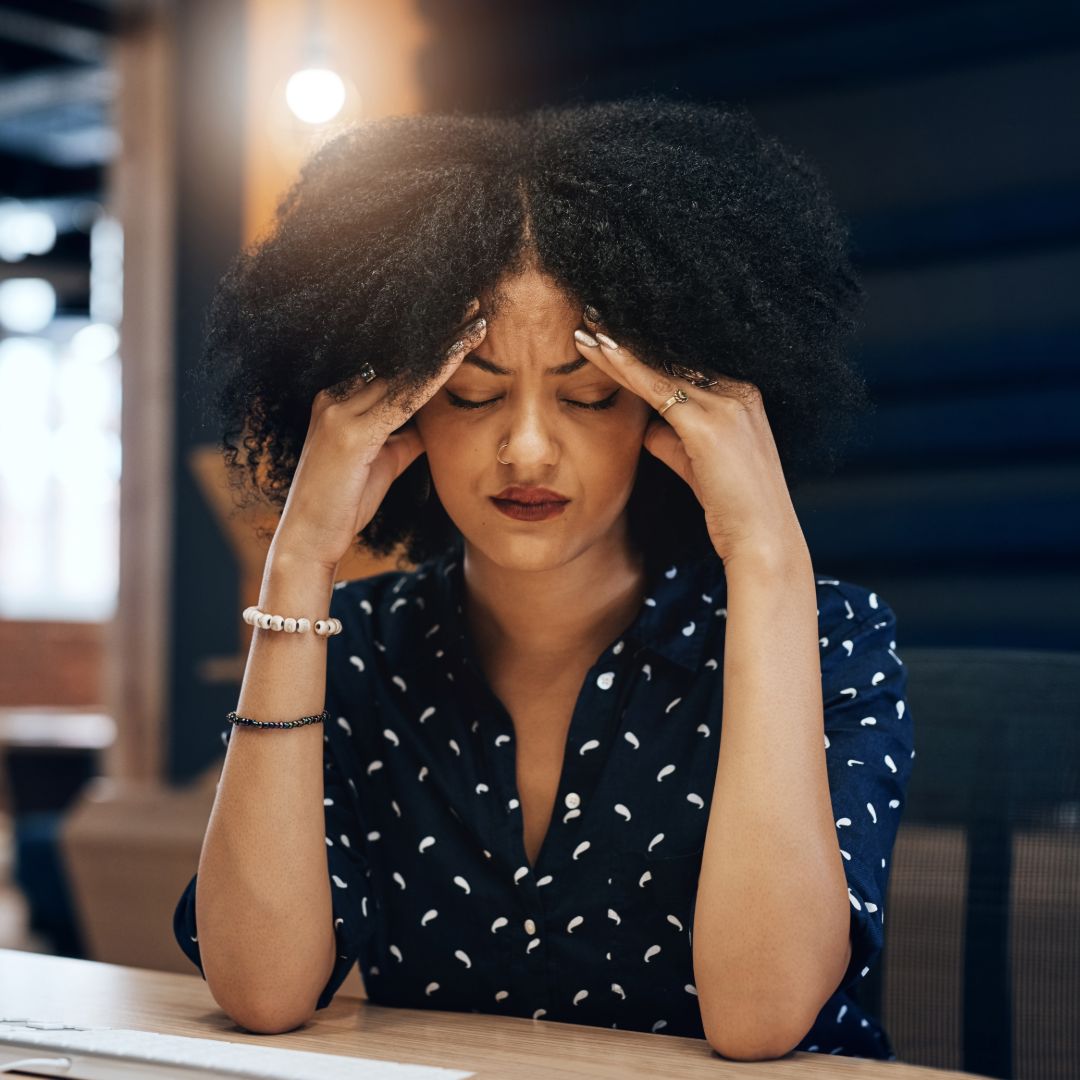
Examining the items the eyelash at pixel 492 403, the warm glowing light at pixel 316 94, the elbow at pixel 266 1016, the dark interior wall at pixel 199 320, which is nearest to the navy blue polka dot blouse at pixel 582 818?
the elbow at pixel 266 1016

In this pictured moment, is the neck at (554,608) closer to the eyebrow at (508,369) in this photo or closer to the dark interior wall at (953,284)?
the eyebrow at (508,369)

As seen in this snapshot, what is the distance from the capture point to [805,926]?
1.07 metres

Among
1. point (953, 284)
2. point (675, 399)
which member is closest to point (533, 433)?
point (675, 399)

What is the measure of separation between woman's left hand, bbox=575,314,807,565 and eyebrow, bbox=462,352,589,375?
15 mm

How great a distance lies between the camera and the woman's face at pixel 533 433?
122cm

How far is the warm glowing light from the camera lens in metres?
3.45

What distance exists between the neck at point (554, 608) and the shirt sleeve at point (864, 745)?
0.71 feet

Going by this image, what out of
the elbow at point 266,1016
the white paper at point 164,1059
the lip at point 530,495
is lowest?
the elbow at point 266,1016

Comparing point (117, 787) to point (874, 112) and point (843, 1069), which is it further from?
point (843, 1069)

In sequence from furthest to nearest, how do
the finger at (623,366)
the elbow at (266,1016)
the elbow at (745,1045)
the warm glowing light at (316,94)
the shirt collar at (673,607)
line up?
the warm glowing light at (316,94) < the shirt collar at (673,607) < the finger at (623,366) < the elbow at (266,1016) < the elbow at (745,1045)

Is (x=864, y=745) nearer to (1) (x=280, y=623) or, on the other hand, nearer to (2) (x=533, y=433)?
(2) (x=533, y=433)

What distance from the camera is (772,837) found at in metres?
1.08

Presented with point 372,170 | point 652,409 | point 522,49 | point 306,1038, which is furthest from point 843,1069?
point 522,49

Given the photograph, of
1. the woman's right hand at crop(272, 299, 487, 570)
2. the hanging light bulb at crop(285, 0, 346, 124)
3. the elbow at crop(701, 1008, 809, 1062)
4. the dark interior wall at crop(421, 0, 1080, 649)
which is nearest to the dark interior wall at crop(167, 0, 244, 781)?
the hanging light bulb at crop(285, 0, 346, 124)
